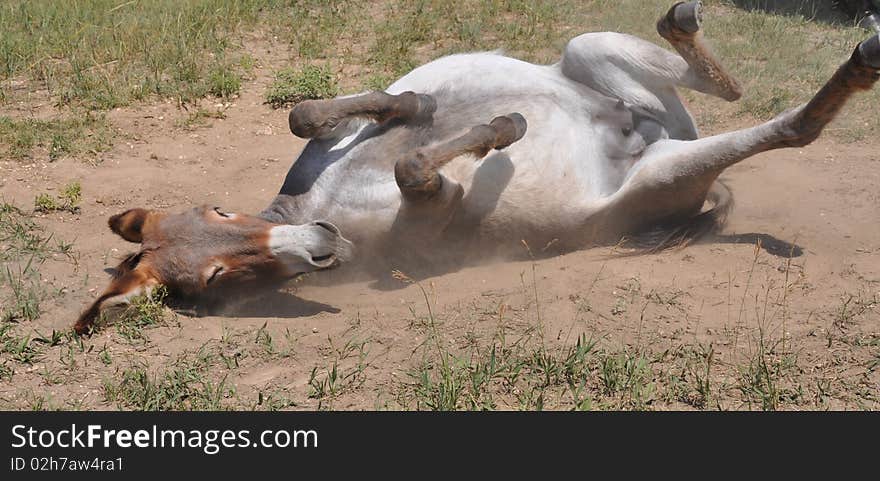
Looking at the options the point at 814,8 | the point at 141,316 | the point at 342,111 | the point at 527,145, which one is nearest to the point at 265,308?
the point at 141,316

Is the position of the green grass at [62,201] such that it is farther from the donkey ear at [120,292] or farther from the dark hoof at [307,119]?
the dark hoof at [307,119]

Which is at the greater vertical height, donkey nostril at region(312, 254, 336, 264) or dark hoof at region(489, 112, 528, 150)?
dark hoof at region(489, 112, 528, 150)

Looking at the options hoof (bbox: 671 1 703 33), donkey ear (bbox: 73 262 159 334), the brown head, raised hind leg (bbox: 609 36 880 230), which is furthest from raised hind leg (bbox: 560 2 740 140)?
donkey ear (bbox: 73 262 159 334)

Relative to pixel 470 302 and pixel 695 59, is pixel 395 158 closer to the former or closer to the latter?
pixel 470 302

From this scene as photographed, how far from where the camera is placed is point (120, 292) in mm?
4520

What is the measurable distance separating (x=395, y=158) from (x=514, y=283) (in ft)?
3.24

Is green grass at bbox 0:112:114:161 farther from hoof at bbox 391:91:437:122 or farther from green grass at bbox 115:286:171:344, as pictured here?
hoof at bbox 391:91:437:122

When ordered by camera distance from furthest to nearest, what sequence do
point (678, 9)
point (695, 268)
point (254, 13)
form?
point (254, 13)
point (678, 9)
point (695, 268)

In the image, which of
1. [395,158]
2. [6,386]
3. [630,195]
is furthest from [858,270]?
[6,386]

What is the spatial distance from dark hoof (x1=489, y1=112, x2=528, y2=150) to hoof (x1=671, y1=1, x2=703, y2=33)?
1.31 metres

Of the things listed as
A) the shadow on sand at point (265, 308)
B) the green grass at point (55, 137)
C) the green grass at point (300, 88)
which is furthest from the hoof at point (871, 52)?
the green grass at point (55, 137)

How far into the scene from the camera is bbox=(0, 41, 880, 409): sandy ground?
3.95 metres

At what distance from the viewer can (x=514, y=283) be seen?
15.8ft

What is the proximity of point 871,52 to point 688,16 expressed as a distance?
50.3 inches
